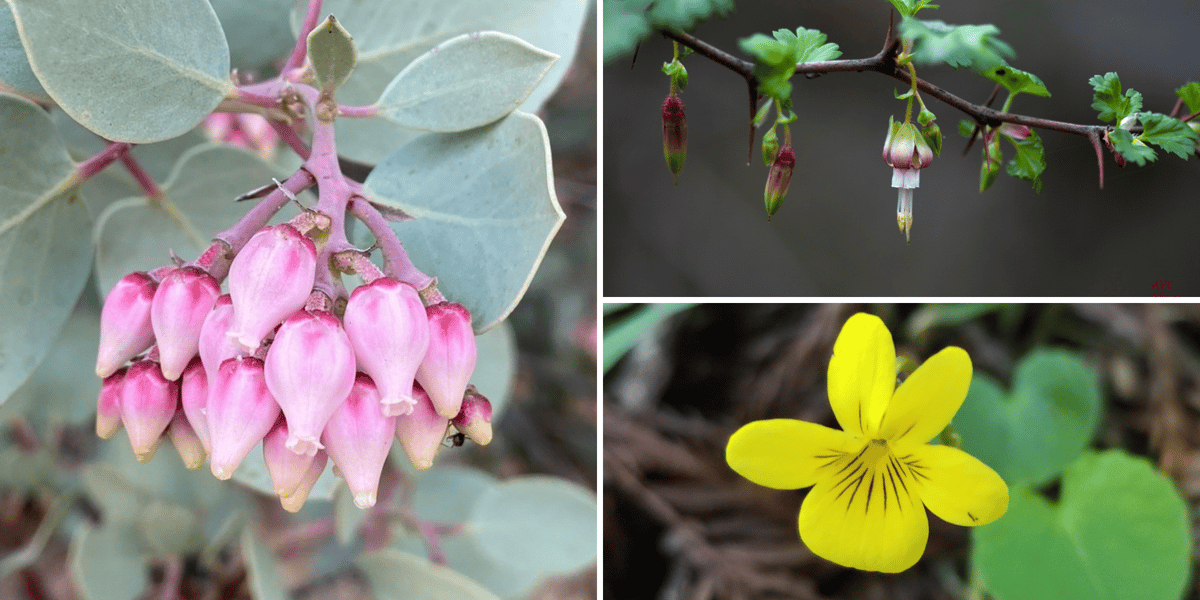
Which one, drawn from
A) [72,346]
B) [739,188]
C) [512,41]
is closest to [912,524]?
[739,188]

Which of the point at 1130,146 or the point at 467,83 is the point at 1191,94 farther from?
the point at 467,83

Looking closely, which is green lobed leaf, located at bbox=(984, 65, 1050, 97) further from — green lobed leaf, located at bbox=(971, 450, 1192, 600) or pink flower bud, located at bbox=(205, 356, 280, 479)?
pink flower bud, located at bbox=(205, 356, 280, 479)

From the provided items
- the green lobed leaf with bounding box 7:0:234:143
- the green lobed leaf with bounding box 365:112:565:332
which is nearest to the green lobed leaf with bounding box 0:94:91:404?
the green lobed leaf with bounding box 7:0:234:143

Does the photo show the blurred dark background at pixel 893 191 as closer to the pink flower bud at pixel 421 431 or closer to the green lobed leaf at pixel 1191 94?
the green lobed leaf at pixel 1191 94

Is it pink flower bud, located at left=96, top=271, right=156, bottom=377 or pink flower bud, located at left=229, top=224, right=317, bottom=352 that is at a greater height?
pink flower bud, located at left=229, top=224, right=317, bottom=352

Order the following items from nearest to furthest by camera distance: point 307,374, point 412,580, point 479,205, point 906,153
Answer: point 307,374, point 479,205, point 906,153, point 412,580

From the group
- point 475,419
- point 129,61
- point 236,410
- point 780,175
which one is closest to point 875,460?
point 780,175

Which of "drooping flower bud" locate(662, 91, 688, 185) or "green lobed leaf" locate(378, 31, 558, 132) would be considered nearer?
"green lobed leaf" locate(378, 31, 558, 132)

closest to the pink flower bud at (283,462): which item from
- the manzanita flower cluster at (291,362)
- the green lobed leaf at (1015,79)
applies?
the manzanita flower cluster at (291,362)
